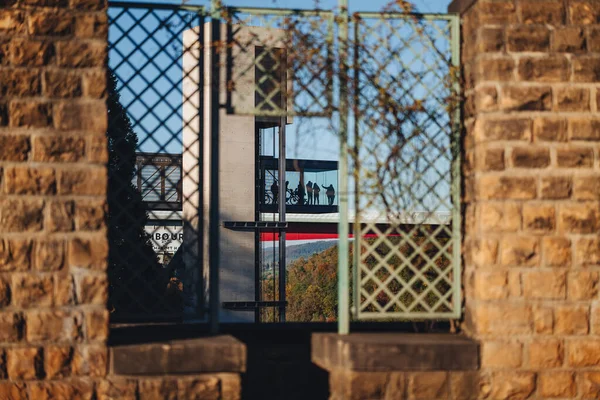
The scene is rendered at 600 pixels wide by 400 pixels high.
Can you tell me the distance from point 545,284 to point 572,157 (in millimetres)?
806

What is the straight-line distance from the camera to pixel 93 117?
17.3 feet

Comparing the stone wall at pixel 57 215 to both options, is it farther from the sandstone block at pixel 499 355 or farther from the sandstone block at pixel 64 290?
the sandstone block at pixel 499 355

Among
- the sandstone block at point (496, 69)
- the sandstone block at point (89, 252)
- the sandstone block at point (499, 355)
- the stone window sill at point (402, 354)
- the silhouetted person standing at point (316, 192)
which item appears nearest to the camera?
the sandstone block at point (89, 252)

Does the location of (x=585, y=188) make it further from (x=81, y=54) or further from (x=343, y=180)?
(x=81, y=54)

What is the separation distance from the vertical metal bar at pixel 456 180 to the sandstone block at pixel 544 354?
540mm

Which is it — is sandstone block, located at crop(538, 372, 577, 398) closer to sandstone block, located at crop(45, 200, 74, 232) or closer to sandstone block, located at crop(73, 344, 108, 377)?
sandstone block, located at crop(73, 344, 108, 377)

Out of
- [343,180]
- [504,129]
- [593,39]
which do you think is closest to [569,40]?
[593,39]

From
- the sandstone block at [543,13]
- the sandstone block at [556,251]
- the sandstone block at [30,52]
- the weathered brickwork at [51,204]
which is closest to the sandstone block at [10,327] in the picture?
the weathered brickwork at [51,204]

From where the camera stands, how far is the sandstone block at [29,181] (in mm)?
5180

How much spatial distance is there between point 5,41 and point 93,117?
2.15ft

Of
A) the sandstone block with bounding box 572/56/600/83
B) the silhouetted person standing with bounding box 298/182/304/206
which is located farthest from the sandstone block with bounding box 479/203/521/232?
the silhouetted person standing with bounding box 298/182/304/206

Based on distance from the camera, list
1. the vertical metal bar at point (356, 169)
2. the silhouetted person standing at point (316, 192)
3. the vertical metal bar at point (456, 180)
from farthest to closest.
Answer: the silhouetted person standing at point (316, 192), the vertical metal bar at point (456, 180), the vertical metal bar at point (356, 169)

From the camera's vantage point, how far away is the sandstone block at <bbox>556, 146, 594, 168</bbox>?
568 centimetres

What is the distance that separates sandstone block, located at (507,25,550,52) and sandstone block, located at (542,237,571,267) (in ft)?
3.91
